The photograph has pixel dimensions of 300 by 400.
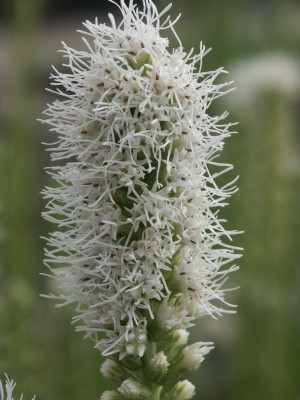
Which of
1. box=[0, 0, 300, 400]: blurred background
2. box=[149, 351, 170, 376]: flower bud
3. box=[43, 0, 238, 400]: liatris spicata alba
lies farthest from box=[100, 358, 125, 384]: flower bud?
box=[0, 0, 300, 400]: blurred background

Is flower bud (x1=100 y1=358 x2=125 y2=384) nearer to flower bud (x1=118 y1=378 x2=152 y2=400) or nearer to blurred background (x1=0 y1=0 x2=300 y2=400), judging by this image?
flower bud (x1=118 y1=378 x2=152 y2=400)

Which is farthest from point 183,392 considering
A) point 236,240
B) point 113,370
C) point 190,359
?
point 236,240

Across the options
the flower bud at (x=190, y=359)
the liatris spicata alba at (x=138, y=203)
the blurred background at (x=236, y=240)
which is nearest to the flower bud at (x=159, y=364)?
the liatris spicata alba at (x=138, y=203)

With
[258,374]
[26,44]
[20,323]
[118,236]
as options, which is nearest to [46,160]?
[26,44]

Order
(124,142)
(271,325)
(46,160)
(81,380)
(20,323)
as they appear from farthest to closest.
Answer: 1. (46,160)
2. (271,325)
3. (81,380)
4. (20,323)
5. (124,142)

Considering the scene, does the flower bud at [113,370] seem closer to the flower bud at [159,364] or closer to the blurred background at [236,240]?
the flower bud at [159,364]

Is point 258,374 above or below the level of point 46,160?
below

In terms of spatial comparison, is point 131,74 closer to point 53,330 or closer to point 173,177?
point 173,177
